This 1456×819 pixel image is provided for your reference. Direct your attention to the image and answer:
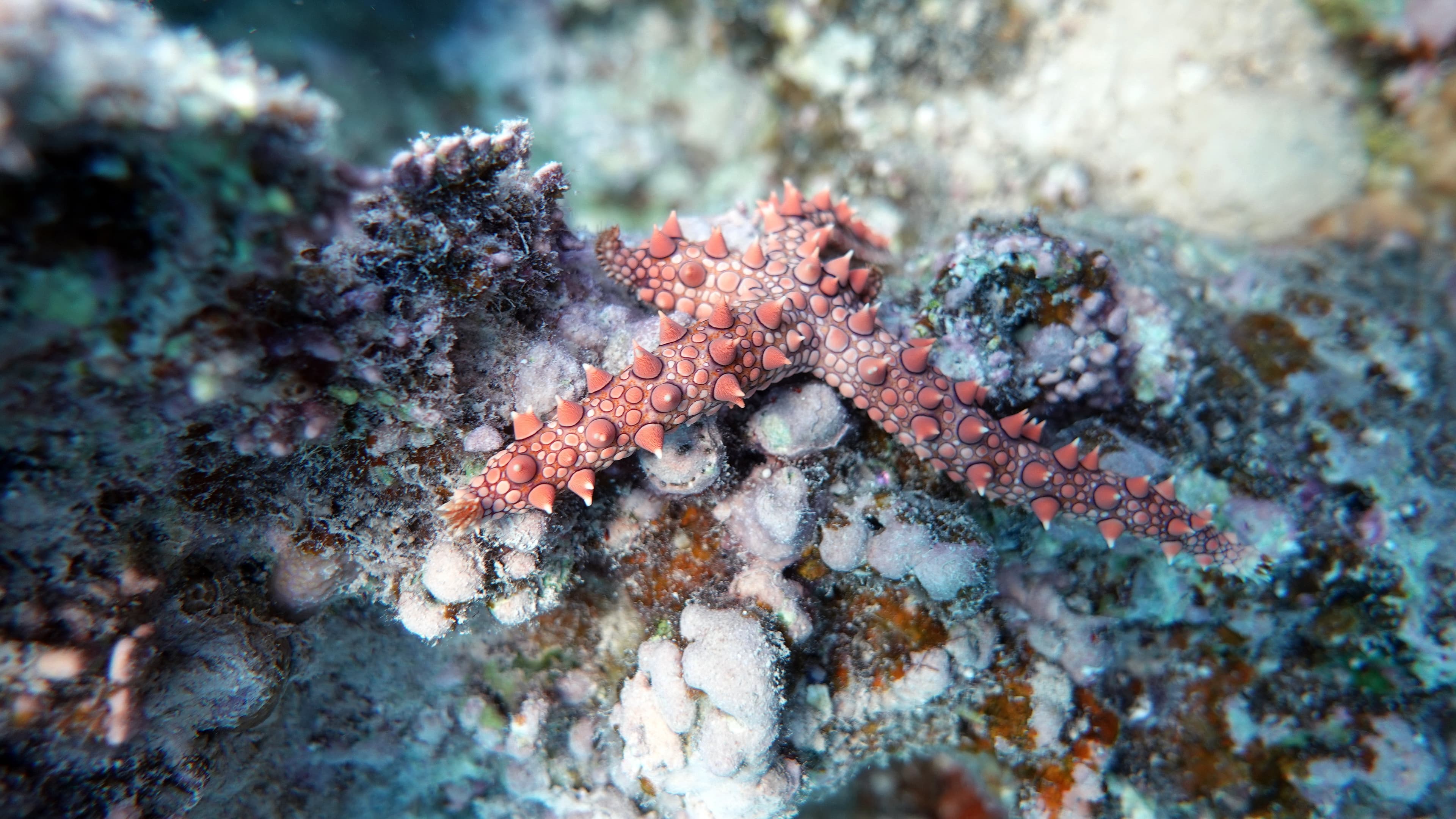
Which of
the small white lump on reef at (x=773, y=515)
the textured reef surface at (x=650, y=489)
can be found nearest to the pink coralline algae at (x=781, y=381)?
the textured reef surface at (x=650, y=489)

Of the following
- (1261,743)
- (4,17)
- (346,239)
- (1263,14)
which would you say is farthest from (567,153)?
(1261,743)

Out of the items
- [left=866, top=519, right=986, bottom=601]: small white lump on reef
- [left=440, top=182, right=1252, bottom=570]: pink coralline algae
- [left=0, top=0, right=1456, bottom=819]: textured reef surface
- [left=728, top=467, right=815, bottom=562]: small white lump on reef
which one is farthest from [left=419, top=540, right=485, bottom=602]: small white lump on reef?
[left=866, top=519, right=986, bottom=601]: small white lump on reef

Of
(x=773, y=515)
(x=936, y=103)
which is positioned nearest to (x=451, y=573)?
(x=773, y=515)

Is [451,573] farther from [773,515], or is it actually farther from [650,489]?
[773,515]

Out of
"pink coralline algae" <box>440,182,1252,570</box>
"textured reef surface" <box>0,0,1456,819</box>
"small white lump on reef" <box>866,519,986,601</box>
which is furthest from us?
"small white lump on reef" <box>866,519,986,601</box>

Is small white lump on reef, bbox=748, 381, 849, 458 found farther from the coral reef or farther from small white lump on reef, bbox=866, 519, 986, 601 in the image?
the coral reef

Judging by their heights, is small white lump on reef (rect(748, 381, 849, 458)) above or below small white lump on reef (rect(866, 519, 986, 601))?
above

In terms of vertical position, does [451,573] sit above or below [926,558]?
above
